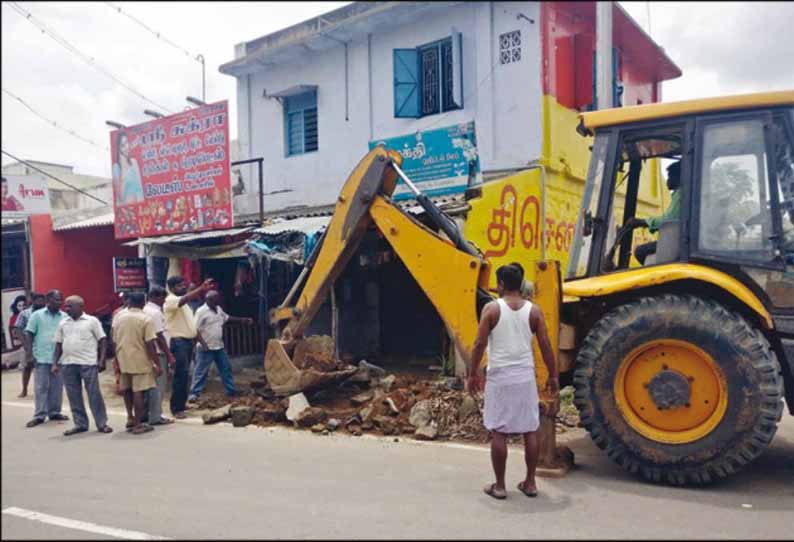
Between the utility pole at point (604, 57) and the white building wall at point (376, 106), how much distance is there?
3.61 ft

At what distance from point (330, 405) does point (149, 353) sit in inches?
79.6

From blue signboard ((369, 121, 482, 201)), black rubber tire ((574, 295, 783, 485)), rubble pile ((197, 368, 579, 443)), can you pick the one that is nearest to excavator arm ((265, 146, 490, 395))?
rubble pile ((197, 368, 579, 443))

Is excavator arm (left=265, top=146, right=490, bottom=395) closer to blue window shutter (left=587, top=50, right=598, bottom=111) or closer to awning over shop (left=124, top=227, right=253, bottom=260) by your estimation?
blue window shutter (left=587, top=50, right=598, bottom=111)

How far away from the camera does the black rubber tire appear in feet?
13.4

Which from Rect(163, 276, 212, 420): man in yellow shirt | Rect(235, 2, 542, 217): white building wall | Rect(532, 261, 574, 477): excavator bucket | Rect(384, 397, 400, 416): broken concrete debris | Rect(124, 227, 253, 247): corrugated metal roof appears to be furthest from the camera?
Rect(124, 227, 253, 247): corrugated metal roof

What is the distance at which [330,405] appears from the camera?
7070 millimetres

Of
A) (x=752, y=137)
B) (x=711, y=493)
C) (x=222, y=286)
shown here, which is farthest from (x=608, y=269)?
(x=222, y=286)

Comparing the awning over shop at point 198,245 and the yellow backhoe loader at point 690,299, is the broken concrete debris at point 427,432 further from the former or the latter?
the awning over shop at point 198,245

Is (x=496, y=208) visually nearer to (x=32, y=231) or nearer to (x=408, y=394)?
(x=408, y=394)

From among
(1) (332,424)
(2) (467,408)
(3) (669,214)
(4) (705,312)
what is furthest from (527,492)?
(1) (332,424)

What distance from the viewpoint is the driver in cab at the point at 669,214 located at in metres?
4.70

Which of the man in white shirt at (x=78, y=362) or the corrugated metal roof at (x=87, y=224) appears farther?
the corrugated metal roof at (x=87, y=224)

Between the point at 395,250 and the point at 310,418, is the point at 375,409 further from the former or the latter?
the point at 395,250

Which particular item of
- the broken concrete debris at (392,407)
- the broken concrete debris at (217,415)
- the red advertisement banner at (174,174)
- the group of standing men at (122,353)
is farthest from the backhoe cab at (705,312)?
the red advertisement banner at (174,174)
